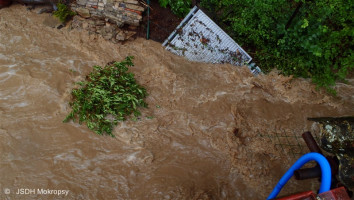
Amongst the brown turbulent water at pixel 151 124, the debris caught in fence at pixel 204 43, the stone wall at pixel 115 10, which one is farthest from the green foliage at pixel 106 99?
the debris caught in fence at pixel 204 43

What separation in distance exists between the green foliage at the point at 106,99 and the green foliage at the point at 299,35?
3349 mm

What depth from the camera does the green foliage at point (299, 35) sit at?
19.5ft

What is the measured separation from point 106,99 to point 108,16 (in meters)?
2.58

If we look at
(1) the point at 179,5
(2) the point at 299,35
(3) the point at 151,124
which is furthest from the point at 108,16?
(2) the point at 299,35

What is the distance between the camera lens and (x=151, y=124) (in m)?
5.56

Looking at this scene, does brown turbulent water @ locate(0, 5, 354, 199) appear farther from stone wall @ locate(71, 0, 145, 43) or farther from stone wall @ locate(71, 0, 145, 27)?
stone wall @ locate(71, 0, 145, 27)

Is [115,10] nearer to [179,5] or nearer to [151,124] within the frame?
[179,5]

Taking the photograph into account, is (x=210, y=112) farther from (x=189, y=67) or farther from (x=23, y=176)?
(x=23, y=176)

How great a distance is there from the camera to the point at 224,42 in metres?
6.62

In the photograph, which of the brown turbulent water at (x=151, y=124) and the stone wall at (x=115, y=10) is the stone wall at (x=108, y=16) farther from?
the brown turbulent water at (x=151, y=124)

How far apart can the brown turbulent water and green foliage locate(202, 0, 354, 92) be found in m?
0.49

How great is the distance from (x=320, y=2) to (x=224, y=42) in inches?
104

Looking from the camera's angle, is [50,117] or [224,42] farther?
[224,42]

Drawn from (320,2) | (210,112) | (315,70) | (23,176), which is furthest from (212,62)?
(23,176)
